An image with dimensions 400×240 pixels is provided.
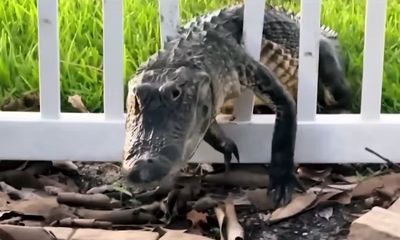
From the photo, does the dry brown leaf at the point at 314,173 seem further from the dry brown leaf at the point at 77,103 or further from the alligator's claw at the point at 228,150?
the dry brown leaf at the point at 77,103

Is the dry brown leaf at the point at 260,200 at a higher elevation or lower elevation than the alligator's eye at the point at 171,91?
lower

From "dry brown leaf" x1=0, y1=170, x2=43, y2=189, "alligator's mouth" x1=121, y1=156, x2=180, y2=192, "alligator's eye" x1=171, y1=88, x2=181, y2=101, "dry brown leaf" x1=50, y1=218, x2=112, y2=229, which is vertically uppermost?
"alligator's eye" x1=171, y1=88, x2=181, y2=101

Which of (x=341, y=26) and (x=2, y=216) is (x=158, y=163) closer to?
(x=2, y=216)

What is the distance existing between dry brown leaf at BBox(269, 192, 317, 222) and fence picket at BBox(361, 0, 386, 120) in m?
0.33

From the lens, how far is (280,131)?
302 cm

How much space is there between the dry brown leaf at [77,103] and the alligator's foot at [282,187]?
697mm

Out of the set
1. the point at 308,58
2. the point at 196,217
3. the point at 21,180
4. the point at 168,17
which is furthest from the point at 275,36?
the point at 21,180

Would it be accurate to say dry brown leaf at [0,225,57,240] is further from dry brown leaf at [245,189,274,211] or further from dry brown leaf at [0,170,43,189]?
dry brown leaf at [245,189,274,211]

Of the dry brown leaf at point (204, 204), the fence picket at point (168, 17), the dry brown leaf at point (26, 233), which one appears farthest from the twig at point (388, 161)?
the dry brown leaf at point (26, 233)

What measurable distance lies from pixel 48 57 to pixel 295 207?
2.53 ft

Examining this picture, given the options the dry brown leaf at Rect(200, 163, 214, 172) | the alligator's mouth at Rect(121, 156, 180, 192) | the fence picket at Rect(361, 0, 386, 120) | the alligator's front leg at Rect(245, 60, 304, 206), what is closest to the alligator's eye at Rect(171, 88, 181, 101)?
the alligator's mouth at Rect(121, 156, 180, 192)

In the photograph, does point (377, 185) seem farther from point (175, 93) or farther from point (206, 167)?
point (175, 93)

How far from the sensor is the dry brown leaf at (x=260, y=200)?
9.74ft

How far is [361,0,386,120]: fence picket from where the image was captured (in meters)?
3.06
